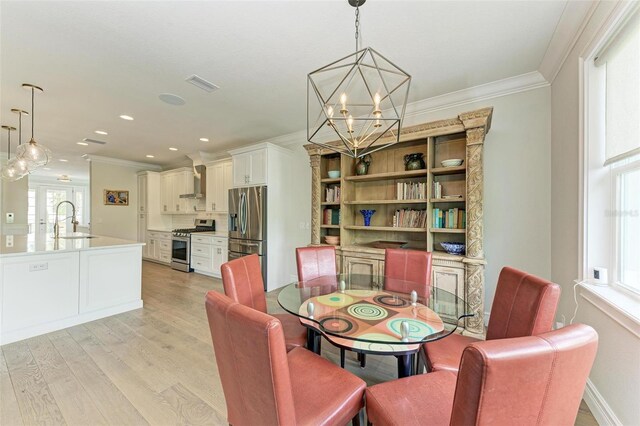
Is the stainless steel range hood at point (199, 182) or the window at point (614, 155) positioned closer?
the window at point (614, 155)

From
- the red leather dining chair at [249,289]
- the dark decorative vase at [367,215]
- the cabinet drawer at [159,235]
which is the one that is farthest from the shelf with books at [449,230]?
the cabinet drawer at [159,235]

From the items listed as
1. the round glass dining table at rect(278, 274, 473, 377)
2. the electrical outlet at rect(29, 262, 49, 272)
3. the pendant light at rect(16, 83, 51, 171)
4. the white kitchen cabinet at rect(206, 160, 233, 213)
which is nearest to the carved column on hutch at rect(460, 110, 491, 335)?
the round glass dining table at rect(278, 274, 473, 377)

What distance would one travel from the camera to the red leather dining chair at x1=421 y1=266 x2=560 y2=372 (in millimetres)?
1312

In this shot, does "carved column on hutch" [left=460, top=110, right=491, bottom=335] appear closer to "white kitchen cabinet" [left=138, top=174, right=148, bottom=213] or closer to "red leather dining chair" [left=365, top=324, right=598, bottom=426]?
"red leather dining chair" [left=365, top=324, right=598, bottom=426]

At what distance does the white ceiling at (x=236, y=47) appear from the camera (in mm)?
1832

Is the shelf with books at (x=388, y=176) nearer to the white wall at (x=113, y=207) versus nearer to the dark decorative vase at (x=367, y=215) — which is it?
the dark decorative vase at (x=367, y=215)

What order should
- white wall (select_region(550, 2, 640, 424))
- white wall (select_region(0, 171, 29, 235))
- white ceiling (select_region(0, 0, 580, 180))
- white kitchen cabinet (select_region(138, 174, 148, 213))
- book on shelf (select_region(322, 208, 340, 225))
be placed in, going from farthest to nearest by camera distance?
white kitchen cabinet (select_region(138, 174, 148, 213)) → white wall (select_region(0, 171, 29, 235)) → book on shelf (select_region(322, 208, 340, 225)) → white ceiling (select_region(0, 0, 580, 180)) → white wall (select_region(550, 2, 640, 424))

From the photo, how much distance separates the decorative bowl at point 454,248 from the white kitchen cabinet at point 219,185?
4.17 m

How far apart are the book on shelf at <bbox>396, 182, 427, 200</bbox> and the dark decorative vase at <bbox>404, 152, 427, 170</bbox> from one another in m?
0.21

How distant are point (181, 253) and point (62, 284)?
2.83m

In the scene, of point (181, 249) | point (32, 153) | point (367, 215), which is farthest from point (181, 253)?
point (367, 215)

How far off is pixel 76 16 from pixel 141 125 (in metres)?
2.59

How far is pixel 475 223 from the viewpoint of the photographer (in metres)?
2.69

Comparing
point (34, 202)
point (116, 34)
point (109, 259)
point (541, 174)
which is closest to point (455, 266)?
point (541, 174)
